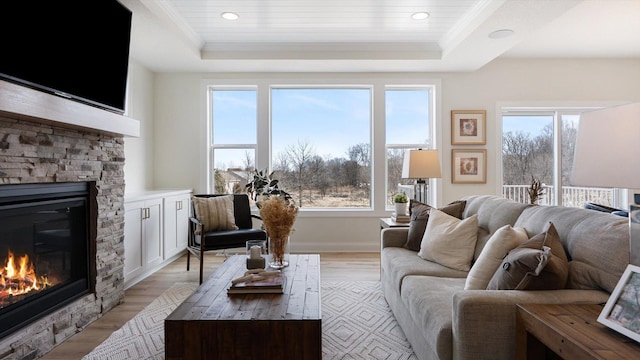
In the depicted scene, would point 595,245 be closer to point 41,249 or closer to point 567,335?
point 567,335

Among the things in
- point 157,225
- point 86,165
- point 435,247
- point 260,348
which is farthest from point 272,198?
point 157,225

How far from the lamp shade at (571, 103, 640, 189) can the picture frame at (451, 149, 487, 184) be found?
3578mm

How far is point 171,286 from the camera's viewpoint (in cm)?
334

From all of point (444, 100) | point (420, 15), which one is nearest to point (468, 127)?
point (444, 100)

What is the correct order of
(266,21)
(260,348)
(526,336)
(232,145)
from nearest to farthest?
1. (526,336)
2. (260,348)
3. (266,21)
4. (232,145)

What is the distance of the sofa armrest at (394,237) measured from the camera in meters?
3.01

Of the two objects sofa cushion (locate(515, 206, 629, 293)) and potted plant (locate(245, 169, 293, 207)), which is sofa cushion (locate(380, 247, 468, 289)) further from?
potted plant (locate(245, 169, 293, 207))

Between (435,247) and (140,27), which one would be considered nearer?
(435,247)

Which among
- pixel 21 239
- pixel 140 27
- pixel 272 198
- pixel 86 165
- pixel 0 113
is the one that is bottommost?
pixel 21 239

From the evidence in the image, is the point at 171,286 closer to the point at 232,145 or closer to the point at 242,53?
the point at 232,145

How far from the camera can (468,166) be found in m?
4.69

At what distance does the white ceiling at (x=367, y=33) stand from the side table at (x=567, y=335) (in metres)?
2.53

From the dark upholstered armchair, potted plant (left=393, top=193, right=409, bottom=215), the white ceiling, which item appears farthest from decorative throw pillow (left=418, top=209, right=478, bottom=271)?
the white ceiling

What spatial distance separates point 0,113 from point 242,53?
107 inches
